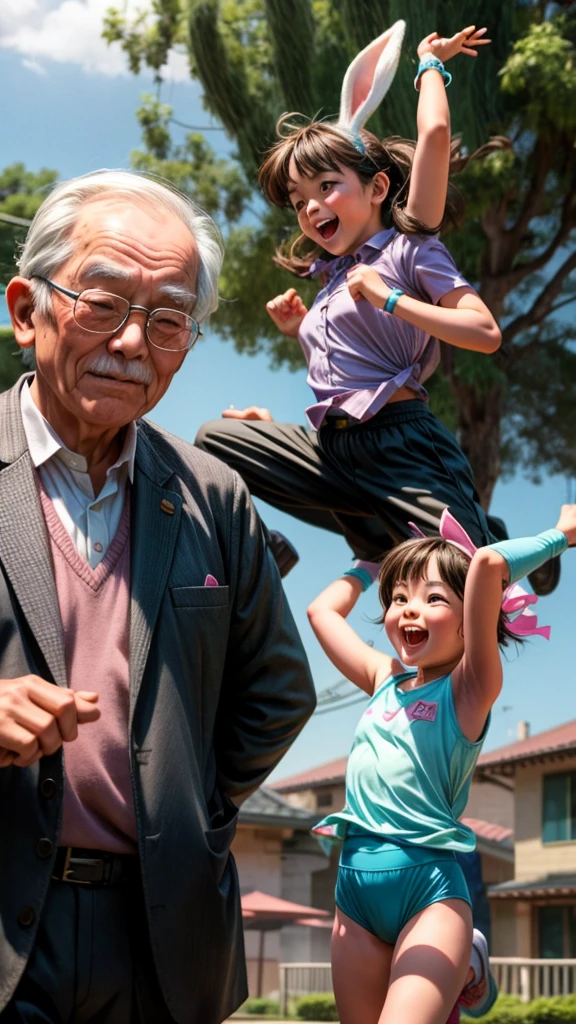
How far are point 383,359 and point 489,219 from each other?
12.1 m

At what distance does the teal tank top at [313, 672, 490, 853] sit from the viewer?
9.20 feet

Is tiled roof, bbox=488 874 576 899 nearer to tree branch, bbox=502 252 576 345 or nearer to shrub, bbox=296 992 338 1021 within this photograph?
shrub, bbox=296 992 338 1021

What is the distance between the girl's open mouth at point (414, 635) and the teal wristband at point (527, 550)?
0.96ft

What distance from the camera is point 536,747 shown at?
25.3 metres

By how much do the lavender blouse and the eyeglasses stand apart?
1119mm

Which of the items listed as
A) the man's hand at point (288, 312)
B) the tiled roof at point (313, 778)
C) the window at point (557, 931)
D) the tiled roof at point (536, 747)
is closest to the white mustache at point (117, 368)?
the man's hand at point (288, 312)

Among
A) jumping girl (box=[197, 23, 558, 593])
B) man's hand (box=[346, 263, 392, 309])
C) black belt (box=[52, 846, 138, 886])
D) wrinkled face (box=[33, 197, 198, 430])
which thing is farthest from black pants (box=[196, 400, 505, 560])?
black belt (box=[52, 846, 138, 886])

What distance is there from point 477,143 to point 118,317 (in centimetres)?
1122

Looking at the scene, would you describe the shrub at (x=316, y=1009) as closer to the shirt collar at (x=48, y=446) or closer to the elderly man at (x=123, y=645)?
the elderly man at (x=123, y=645)

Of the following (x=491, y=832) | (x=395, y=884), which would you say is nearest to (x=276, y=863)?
(x=491, y=832)

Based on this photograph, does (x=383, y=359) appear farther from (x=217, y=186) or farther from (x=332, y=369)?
(x=217, y=186)

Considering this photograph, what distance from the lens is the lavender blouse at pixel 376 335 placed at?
3.51 m

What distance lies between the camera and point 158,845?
6.91ft

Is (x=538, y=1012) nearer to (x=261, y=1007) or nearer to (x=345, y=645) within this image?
(x=261, y=1007)
